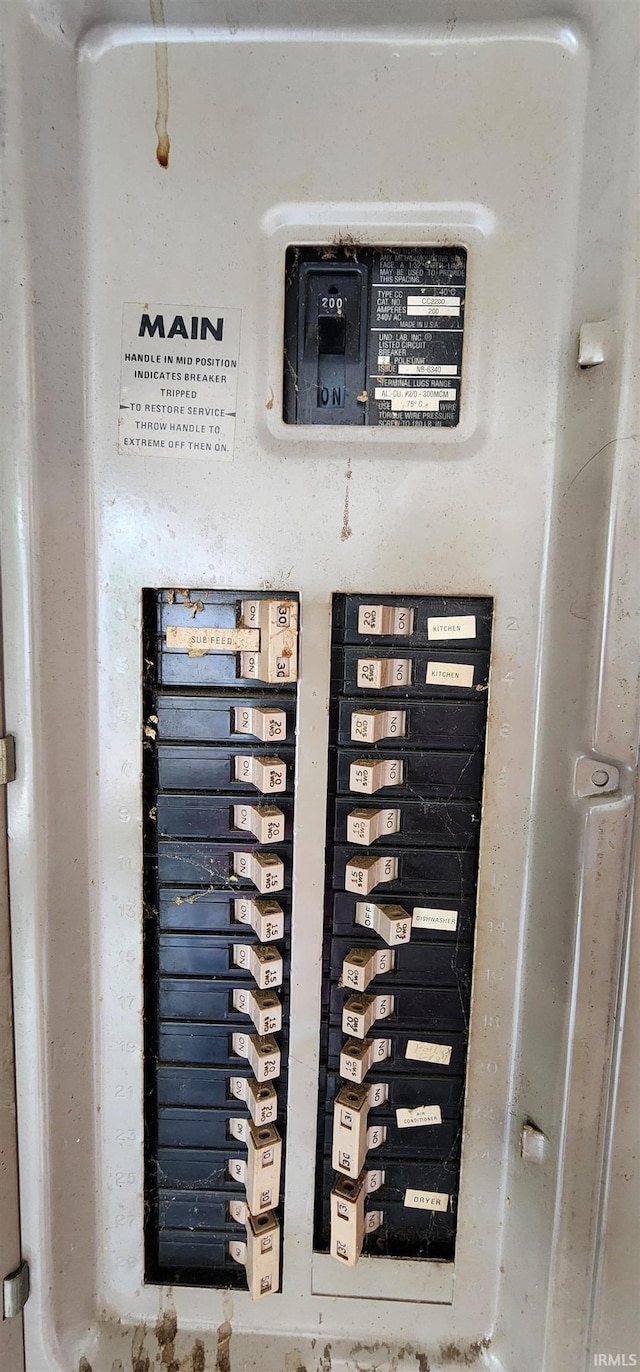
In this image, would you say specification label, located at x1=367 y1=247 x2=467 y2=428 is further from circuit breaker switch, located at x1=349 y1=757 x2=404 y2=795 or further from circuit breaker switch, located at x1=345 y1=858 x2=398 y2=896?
circuit breaker switch, located at x1=345 y1=858 x2=398 y2=896

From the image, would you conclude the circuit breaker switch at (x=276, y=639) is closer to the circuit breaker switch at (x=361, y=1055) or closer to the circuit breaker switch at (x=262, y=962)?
the circuit breaker switch at (x=262, y=962)

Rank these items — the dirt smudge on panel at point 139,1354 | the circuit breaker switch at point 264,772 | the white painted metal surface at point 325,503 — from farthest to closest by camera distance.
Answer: the dirt smudge on panel at point 139,1354 → the circuit breaker switch at point 264,772 → the white painted metal surface at point 325,503

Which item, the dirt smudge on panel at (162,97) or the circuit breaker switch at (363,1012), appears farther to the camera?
the circuit breaker switch at (363,1012)

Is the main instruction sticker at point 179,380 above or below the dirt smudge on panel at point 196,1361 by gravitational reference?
above

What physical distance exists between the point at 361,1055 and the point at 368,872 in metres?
0.32

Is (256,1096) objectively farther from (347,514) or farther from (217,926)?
(347,514)

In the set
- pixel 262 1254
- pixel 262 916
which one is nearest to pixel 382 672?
pixel 262 916

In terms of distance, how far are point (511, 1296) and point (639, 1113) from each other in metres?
0.46

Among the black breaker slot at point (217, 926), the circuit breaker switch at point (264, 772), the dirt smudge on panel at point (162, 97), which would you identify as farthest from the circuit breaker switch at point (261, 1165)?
the dirt smudge on panel at point (162, 97)

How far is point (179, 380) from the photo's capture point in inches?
39.1

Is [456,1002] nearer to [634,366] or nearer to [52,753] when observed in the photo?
[52,753]

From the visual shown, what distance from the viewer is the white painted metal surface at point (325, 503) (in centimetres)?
92

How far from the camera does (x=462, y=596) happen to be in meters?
1.02

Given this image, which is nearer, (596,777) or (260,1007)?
(596,777)
